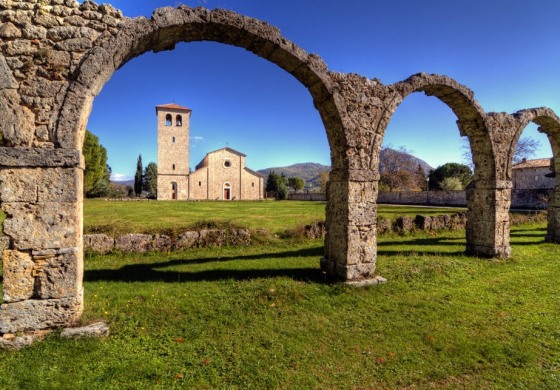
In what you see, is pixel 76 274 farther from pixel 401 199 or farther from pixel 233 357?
pixel 401 199

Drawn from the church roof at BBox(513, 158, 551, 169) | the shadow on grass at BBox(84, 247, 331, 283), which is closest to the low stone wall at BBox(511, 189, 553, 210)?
the church roof at BBox(513, 158, 551, 169)

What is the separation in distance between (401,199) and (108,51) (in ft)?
121

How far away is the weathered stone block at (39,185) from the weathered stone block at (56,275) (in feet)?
2.61

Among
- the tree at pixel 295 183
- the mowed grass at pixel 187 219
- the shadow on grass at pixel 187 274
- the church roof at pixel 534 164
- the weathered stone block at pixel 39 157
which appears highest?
the church roof at pixel 534 164

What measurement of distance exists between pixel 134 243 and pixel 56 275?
5.23 meters

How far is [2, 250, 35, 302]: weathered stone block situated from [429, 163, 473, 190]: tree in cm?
4926

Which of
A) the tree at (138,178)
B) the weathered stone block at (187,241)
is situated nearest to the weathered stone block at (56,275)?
the weathered stone block at (187,241)

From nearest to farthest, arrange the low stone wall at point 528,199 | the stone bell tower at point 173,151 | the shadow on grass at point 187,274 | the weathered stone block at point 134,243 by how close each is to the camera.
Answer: the shadow on grass at point 187,274 < the weathered stone block at point 134,243 < the low stone wall at point 528,199 < the stone bell tower at point 173,151

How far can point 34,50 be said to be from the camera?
14.7ft

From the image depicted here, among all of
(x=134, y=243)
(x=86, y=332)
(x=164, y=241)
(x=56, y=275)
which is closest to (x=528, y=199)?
(x=164, y=241)

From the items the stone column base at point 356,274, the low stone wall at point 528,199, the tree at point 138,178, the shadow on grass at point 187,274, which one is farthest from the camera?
the tree at point 138,178

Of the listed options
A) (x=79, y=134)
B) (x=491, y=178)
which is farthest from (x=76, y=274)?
(x=491, y=178)

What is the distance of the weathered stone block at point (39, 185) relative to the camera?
14.0 feet

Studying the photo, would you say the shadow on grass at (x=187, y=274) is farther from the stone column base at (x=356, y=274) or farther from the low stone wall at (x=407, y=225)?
the low stone wall at (x=407, y=225)
